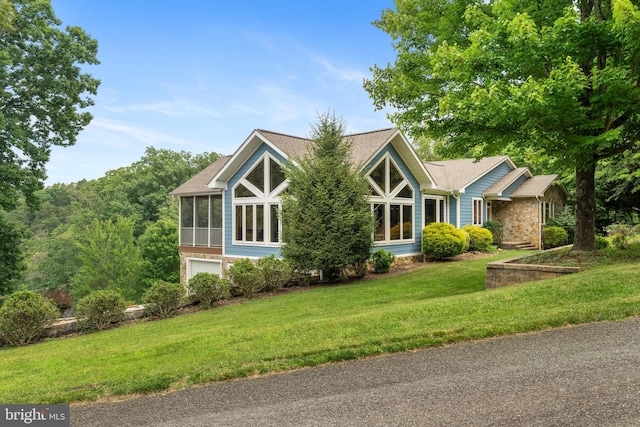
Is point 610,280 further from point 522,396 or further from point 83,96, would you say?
point 83,96

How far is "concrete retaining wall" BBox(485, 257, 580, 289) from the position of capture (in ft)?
31.6

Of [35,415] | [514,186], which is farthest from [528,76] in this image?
[514,186]

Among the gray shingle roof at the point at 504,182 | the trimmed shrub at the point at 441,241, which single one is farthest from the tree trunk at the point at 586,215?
the gray shingle roof at the point at 504,182

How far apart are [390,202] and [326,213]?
500 cm

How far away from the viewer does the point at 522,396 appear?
12.5 ft

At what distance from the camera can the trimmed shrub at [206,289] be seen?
36.6ft

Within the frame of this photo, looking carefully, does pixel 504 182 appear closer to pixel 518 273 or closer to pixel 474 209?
pixel 474 209

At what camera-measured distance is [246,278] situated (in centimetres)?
1188

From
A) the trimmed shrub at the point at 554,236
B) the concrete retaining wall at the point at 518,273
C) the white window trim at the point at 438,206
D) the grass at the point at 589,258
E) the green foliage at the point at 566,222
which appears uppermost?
the white window trim at the point at 438,206

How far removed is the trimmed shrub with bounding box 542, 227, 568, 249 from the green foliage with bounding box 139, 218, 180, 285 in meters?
23.5

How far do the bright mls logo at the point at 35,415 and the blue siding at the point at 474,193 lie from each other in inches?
761

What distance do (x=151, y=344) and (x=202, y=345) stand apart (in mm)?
1125

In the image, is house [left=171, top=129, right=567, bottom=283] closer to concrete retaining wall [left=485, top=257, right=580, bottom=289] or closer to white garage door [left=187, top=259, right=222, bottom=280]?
white garage door [left=187, top=259, right=222, bottom=280]

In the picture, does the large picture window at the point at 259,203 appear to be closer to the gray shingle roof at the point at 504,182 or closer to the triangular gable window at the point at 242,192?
the triangular gable window at the point at 242,192
